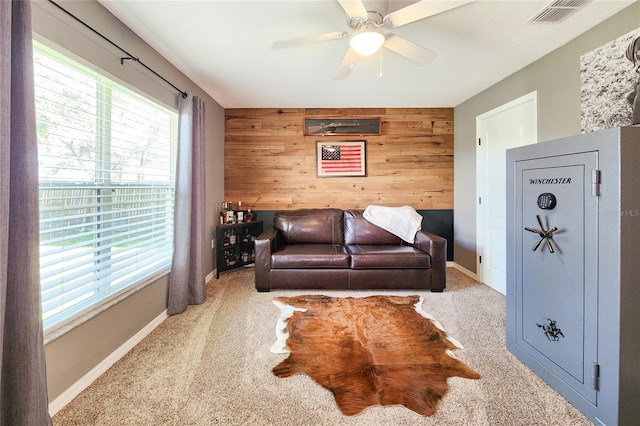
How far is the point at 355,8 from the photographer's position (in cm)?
158

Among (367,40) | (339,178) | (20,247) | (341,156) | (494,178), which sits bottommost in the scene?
(20,247)

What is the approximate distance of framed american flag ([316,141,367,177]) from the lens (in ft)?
13.6

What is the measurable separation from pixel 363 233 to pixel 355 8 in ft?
8.70

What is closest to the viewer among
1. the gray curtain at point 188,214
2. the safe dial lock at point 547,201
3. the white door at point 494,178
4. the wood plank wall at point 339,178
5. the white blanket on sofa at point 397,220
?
the safe dial lock at point 547,201

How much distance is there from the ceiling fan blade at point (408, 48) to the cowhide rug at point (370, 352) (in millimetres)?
2119

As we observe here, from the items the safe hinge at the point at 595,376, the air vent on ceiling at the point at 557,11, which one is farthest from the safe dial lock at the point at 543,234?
the air vent on ceiling at the point at 557,11

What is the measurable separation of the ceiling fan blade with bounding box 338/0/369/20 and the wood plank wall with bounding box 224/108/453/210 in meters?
2.48

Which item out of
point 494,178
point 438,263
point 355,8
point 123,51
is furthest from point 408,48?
point 438,263

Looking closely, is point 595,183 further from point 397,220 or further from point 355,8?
point 397,220

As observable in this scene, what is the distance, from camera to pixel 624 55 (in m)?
1.89

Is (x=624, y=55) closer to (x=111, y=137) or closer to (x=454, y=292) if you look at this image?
(x=454, y=292)

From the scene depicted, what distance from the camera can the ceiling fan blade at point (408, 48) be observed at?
186cm

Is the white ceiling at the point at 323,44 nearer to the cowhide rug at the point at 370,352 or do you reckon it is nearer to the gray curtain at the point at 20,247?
the gray curtain at the point at 20,247

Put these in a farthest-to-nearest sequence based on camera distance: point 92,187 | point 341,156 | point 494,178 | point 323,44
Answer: point 341,156, point 494,178, point 323,44, point 92,187
